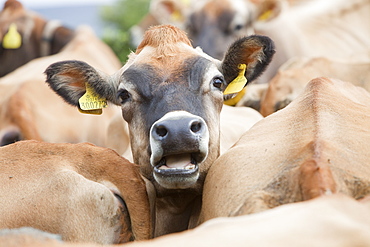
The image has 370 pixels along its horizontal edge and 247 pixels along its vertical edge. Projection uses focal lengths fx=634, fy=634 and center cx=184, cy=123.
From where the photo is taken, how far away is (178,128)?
387 cm

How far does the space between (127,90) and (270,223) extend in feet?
7.48

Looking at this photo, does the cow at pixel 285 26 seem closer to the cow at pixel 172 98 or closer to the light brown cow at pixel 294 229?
the cow at pixel 172 98

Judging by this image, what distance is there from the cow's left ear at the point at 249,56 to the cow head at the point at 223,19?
421 cm

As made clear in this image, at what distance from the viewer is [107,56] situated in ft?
33.9

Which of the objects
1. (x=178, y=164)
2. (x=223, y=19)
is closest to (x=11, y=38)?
(x=223, y=19)

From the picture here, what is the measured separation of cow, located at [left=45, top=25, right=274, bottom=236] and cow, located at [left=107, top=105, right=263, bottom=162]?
80 centimetres

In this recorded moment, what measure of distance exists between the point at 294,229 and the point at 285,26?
27.4 feet

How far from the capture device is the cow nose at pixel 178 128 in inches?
152

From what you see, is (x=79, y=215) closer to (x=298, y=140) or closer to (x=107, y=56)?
(x=298, y=140)

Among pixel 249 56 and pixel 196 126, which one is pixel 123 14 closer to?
pixel 249 56

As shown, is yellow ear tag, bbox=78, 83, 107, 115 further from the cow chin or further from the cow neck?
the cow chin

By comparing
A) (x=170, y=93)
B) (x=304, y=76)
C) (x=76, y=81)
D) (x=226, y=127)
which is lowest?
(x=226, y=127)

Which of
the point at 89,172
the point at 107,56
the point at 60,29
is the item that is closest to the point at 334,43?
the point at 107,56

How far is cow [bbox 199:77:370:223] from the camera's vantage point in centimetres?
319
